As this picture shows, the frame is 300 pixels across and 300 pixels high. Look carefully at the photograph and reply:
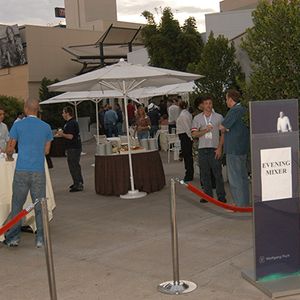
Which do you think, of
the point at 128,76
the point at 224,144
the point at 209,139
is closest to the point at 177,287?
the point at 224,144

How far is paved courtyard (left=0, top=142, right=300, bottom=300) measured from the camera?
15.6ft

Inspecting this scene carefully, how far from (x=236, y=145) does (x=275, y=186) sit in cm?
279

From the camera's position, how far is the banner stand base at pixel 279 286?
4.38m

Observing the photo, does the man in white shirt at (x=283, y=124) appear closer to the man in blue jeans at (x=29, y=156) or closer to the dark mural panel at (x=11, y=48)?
the man in blue jeans at (x=29, y=156)

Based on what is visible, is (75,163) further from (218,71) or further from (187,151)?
(218,71)

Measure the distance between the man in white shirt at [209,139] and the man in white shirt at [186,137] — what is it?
2125 mm

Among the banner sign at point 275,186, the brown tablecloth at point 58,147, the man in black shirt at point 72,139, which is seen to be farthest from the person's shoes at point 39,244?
the brown tablecloth at point 58,147

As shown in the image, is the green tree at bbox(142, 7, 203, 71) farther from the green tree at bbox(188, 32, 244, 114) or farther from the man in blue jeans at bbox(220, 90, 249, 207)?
the man in blue jeans at bbox(220, 90, 249, 207)

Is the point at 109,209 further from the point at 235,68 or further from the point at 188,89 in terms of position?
the point at 188,89

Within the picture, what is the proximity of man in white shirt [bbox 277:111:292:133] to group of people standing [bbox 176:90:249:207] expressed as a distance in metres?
2.60

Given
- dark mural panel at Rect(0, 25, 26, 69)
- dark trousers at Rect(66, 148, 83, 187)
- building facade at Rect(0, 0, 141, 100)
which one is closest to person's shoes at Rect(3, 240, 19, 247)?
dark trousers at Rect(66, 148, 83, 187)

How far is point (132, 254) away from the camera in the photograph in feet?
19.2

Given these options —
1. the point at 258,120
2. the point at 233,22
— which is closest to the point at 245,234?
the point at 258,120

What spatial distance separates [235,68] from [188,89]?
4.86 metres
